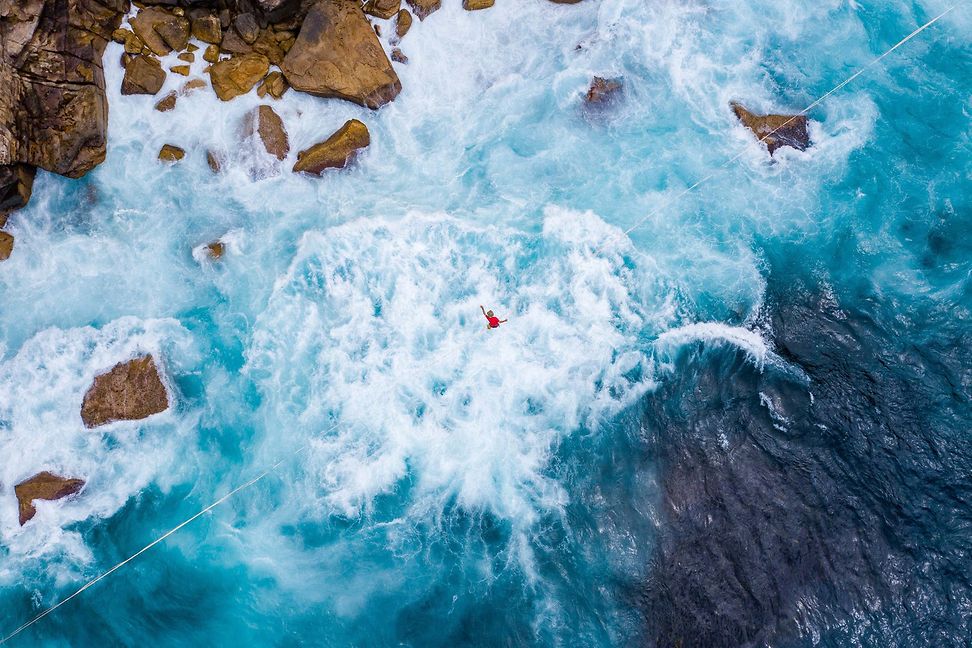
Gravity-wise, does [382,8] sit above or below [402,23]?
above

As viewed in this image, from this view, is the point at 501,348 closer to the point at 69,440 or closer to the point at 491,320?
the point at 491,320

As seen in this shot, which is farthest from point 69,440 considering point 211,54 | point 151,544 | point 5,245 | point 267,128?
point 211,54

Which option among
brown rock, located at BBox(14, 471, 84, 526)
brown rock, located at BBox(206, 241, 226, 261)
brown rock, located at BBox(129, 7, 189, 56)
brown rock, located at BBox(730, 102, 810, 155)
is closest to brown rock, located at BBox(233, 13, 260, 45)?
brown rock, located at BBox(129, 7, 189, 56)

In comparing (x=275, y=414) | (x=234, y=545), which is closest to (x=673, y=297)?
(x=275, y=414)

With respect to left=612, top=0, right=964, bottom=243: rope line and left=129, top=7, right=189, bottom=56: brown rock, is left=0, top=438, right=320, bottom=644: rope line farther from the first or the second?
left=129, top=7, right=189, bottom=56: brown rock

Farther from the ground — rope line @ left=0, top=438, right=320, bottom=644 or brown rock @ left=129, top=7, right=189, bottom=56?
brown rock @ left=129, top=7, right=189, bottom=56
